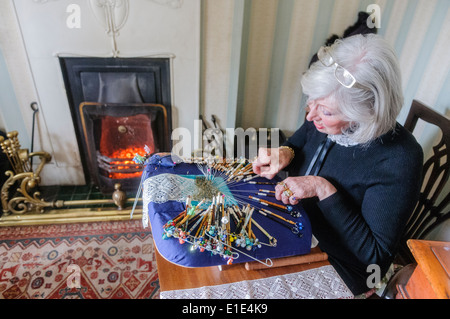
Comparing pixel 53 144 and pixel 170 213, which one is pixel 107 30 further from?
pixel 170 213

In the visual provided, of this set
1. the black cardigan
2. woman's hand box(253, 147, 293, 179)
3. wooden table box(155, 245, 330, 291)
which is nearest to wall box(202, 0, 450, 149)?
the black cardigan

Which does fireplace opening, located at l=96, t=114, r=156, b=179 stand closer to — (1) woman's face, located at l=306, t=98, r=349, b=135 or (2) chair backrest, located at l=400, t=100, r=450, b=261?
(1) woman's face, located at l=306, t=98, r=349, b=135

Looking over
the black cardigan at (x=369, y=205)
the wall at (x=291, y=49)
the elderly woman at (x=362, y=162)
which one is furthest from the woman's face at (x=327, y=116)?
the wall at (x=291, y=49)

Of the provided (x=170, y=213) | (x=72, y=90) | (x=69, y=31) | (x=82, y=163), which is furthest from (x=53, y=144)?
(x=170, y=213)

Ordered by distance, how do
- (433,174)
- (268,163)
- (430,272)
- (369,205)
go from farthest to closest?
1. (433,174)
2. (268,163)
3. (369,205)
4. (430,272)

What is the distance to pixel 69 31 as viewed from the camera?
82.1 inches

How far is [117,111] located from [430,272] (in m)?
2.25

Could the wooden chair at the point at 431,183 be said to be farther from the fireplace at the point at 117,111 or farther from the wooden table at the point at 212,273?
the fireplace at the point at 117,111

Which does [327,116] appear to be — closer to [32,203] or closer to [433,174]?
[433,174]

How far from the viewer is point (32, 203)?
93.0 inches

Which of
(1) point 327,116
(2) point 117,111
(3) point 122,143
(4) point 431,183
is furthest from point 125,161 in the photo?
(4) point 431,183

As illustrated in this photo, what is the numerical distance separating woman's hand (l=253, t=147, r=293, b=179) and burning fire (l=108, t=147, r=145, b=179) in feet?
5.07

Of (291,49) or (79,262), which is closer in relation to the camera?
(79,262)

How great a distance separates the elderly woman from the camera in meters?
0.90
